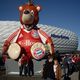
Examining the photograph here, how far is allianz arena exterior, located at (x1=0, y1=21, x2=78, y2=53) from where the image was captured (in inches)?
2024

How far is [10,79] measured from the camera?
32.8ft

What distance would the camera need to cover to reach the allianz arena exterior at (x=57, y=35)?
5141 centimetres

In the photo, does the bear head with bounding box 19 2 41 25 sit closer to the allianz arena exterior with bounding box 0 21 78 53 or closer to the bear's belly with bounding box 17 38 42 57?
the bear's belly with bounding box 17 38 42 57

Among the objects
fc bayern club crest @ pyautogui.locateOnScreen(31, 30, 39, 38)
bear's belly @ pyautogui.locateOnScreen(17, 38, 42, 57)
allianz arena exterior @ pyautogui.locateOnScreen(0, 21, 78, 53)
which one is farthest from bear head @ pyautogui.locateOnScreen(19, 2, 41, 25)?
allianz arena exterior @ pyautogui.locateOnScreen(0, 21, 78, 53)

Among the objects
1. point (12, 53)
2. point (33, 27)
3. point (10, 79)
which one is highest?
point (33, 27)

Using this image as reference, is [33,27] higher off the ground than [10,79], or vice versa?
[33,27]

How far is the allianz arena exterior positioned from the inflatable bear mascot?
115 feet

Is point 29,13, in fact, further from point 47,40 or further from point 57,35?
point 57,35

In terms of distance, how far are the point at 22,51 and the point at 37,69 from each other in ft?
6.22

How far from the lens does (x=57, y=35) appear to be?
57.8 metres

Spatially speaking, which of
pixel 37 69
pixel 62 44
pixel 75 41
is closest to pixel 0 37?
pixel 62 44

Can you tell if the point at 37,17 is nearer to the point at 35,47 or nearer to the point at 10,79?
the point at 35,47

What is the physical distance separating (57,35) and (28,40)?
4334 centimetres

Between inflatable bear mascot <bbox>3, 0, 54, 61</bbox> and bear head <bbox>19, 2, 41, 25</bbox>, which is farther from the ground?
bear head <bbox>19, 2, 41, 25</bbox>
